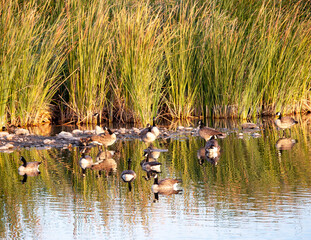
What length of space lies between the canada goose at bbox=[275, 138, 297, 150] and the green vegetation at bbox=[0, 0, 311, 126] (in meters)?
4.38

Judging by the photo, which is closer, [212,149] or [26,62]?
[212,149]

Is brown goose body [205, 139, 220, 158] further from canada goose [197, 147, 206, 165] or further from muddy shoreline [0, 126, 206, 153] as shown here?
muddy shoreline [0, 126, 206, 153]

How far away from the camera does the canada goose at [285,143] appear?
14727 millimetres

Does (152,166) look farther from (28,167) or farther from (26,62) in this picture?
(26,62)

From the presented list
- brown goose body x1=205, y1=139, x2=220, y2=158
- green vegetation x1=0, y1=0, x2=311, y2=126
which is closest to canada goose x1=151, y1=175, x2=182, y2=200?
brown goose body x1=205, y1=139, x2=220, y2=158

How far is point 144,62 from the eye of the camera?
18312mm

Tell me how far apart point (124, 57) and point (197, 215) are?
35.9 ft

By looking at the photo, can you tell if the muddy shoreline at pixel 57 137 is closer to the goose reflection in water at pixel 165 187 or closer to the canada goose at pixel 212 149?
the canada goose at pixel 212 149

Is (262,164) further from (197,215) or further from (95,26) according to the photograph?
(95,26)

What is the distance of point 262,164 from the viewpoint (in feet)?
40.3

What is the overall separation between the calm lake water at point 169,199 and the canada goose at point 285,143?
0.62 meters

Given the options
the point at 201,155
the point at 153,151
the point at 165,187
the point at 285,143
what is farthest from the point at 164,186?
the point at 285,143

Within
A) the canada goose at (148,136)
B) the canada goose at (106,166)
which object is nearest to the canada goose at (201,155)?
the canada goose at (148,136)

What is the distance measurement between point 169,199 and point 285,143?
695 centimetres
